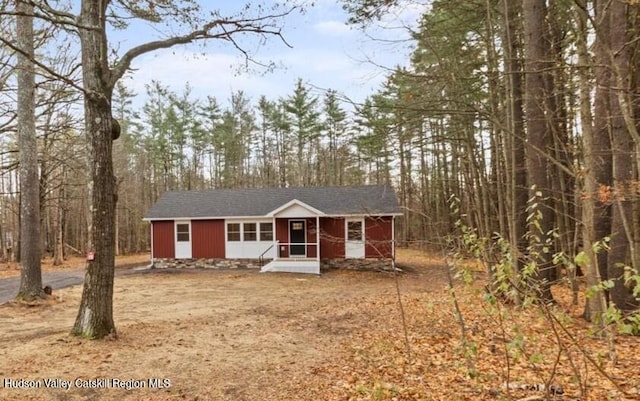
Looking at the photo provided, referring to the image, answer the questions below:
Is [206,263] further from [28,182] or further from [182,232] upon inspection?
[28,182]

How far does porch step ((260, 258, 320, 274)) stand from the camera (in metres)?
15.7

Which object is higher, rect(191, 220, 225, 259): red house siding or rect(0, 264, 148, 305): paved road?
rect(191, 220, 225, 259): red house siding

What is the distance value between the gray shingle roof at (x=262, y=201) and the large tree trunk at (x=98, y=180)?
11571 mm

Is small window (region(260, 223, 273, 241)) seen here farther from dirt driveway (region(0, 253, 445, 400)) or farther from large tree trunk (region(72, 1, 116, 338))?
large tree trunk (region(72, 1, 116, 338))

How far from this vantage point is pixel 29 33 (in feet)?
28.6

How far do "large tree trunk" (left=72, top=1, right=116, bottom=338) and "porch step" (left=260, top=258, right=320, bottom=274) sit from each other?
10259 mm

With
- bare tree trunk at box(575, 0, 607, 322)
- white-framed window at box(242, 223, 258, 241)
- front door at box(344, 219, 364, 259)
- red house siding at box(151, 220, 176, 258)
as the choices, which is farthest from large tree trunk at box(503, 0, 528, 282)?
red house siding at box(151, 220, 176, 258)

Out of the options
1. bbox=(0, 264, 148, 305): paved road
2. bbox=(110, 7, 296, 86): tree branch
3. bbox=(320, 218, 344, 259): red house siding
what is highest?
bbox=(110, 7, 296, 86): tree branch

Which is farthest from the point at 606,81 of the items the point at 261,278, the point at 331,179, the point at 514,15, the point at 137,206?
the point at 137,206

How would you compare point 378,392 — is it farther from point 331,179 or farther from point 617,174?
point 331,179

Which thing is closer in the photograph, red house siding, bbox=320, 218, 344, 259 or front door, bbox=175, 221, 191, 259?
red house siding, bbox=320, 218, 344, 259

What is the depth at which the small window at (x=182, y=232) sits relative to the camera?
60.0 feet

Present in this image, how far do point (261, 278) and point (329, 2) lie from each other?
10.2 m

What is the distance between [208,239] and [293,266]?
15.5 feet
